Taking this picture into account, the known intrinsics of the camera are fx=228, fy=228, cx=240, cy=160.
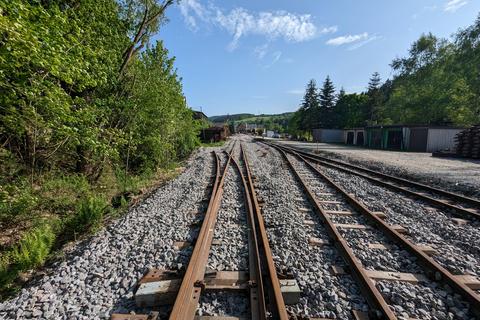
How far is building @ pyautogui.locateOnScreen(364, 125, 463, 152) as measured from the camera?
23.5 meters

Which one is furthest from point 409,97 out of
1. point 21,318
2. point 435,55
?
point 21,318

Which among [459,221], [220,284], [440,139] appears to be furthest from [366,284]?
[440,139]

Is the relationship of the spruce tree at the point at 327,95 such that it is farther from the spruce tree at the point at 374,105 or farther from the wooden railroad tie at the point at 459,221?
the wooden railroad tie at the point at 459,221

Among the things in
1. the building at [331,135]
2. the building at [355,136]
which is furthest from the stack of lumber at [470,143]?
the building at [331,135]

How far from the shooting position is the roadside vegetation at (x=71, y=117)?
11.2 feet

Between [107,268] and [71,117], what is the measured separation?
2.84 metres

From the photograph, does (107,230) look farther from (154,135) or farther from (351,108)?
(351,108)

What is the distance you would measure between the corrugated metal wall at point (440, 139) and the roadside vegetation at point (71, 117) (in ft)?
86.0

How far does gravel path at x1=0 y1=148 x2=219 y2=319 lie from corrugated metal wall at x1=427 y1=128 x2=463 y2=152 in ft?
92.5

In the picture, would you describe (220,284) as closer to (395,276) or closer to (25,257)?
(395,276)

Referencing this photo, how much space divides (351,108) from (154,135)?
5728 centimetres

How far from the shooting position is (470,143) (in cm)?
1728

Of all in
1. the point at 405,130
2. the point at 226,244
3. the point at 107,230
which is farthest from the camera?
the point at 405,130

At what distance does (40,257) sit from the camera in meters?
Answer: 3.48
